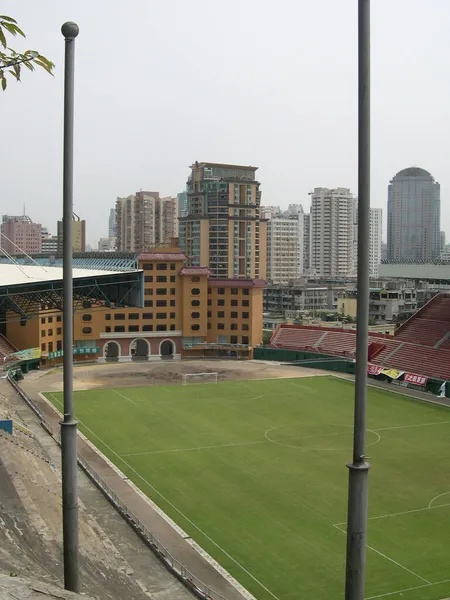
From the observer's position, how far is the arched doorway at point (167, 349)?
2793 inches

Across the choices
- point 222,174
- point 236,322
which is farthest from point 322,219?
point 236,322

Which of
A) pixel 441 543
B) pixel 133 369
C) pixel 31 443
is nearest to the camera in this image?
pixel 441 543

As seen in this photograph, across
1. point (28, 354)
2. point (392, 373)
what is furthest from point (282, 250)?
point (392, 373)

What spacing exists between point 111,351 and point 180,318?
7.48 m

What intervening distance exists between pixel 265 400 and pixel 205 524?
24.4 meters

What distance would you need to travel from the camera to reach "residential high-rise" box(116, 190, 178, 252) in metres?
155

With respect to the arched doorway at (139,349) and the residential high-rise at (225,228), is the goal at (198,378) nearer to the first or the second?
the arched doorway at (139,349)

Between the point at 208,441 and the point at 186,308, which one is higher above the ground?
the point at 186,308

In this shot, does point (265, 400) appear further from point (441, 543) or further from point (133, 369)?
point (441, 543)

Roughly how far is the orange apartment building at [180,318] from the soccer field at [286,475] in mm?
16044

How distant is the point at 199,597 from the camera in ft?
62.1

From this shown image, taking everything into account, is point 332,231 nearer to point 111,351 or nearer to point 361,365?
point 111,351

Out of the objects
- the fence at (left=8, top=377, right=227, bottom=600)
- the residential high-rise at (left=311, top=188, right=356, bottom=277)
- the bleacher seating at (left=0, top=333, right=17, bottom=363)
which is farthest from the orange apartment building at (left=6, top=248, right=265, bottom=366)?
the residential high-rise at (left=311, top=188, right=356, bottom=277)

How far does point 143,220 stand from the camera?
15512 cm
